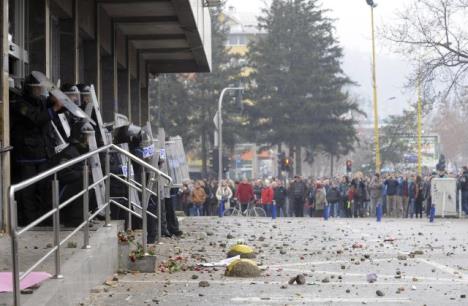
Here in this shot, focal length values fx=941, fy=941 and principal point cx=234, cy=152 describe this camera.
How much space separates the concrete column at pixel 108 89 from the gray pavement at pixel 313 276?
464cm

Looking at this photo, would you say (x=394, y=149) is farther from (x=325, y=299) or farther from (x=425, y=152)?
(x=325, y=299)

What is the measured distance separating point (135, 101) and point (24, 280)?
2034cm

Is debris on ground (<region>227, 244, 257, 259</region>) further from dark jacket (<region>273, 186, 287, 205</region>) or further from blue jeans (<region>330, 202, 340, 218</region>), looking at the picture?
dark jacket (<region>273, 186, 287, 205</region>)

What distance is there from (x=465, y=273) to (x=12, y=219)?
22.0ft

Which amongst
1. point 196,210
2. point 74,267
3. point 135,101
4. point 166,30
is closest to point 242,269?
point 74,267

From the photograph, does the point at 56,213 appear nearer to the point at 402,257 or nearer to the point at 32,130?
the point at 32,130

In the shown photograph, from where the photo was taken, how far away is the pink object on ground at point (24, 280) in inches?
263

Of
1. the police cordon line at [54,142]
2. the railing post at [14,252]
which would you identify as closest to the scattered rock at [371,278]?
the police cordon line at [54,142]

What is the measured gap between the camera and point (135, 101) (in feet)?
88.9

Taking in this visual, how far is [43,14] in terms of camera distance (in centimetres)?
1408

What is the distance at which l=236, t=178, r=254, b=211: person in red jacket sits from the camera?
119 ft

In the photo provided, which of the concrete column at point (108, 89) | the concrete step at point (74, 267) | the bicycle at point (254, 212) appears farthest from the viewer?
the bicycle at point (254, 212)

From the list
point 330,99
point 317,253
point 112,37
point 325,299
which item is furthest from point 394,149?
point 325,299

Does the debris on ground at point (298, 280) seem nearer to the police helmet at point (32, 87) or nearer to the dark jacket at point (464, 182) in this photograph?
the police helmet at point (32, 87)
